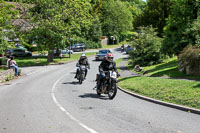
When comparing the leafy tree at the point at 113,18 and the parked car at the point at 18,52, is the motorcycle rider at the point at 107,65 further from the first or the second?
the leafy tree at the point at 113,18

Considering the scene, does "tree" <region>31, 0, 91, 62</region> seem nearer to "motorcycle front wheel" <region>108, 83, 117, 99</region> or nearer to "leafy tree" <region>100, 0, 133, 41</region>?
"motorcycle front wheel" <region>108, 83, 117, 99</region>

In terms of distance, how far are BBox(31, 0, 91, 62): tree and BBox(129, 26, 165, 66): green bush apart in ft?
36.1

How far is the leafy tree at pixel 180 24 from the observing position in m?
23.3

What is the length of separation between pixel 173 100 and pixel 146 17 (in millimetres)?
37320

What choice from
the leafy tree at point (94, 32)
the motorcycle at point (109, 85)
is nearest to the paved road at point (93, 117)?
the motorcycle at point (109, 85)

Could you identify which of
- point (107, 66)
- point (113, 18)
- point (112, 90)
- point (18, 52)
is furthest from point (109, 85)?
point (113, 18)

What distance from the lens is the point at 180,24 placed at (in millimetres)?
24328

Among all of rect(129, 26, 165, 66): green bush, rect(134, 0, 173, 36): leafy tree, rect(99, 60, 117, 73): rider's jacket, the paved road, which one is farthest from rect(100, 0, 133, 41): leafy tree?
the paved road

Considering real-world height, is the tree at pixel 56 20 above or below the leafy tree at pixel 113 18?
below

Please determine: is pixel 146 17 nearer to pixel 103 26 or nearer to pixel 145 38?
pixel 145 38

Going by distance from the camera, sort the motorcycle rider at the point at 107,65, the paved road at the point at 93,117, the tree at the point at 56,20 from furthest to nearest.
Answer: the tree at the point at 56,20 < the motorcycle rider at the point at 107,65 < the paved road at the point at 93,117

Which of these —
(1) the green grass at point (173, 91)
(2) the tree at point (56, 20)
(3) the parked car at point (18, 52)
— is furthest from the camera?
(3) the parked car at point (18, 52)

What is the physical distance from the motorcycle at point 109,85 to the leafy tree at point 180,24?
38.8 ft

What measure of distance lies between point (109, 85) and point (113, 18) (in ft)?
264
